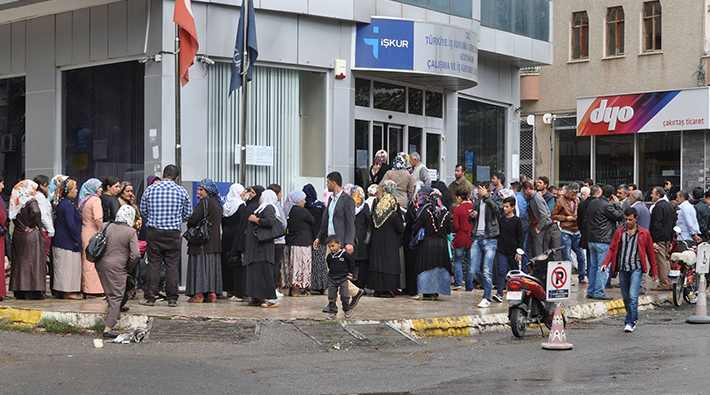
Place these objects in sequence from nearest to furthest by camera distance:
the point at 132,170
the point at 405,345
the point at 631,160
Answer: the point at 405,345
the point at 132,170
the point at 631,160

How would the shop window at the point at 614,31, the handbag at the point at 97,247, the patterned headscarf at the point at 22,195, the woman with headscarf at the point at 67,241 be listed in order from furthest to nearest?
the shop window at the point at 614,31
the woman with headscarf at the point at 67,241
the patterned headscarf at the point at 22,195
the handbag at the point at 97,247

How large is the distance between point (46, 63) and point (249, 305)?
7312mm

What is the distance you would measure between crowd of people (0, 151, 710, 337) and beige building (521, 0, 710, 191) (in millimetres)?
17406

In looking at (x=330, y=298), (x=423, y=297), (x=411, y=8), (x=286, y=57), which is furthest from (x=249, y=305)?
(x=411, y=8)

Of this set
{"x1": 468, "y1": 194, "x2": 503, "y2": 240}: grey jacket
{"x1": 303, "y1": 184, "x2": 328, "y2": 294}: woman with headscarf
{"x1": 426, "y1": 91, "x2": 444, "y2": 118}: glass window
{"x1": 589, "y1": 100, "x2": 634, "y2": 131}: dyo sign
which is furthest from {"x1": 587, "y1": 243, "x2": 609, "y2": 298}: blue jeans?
{"x1": 589, "y1": 100, "x2": 634, "y2": 131}: dyo sign

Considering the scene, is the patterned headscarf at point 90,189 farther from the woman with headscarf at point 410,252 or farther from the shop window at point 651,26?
the shop window at point 651,26

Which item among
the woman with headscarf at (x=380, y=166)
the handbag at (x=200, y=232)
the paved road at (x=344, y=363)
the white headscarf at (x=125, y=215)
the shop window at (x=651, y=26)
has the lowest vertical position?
the paved road at (x=344, y=363)

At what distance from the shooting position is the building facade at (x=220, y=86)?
16438 mm

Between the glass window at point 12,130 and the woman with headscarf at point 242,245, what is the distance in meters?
6.72

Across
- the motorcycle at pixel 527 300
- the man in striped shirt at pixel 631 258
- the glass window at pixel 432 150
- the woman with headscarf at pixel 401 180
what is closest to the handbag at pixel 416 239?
the woman with headscarf at pixel 401 180

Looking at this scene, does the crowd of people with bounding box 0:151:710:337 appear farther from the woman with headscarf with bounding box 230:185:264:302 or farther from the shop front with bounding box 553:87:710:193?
the shop front with bounding box 553:87:710:193

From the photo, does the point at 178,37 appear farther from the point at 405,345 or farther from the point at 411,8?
the point at 405,345

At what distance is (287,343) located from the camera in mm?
11305

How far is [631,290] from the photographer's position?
13.0 metres
